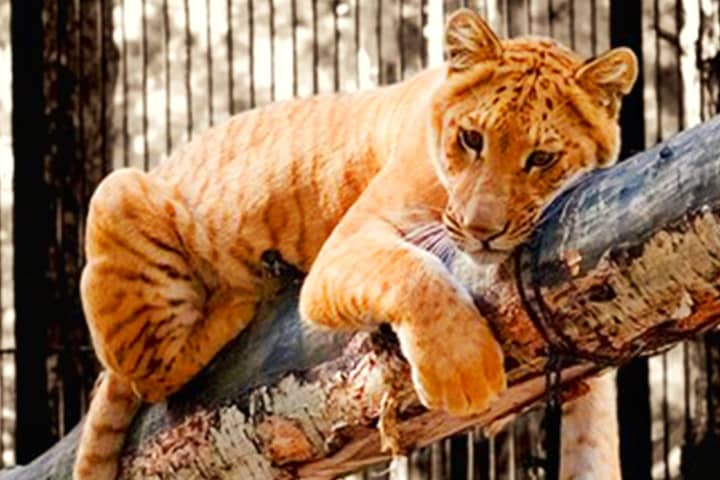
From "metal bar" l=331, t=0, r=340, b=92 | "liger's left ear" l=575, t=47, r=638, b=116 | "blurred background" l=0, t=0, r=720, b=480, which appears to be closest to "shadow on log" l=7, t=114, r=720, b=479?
"liger's left ear" l=575, t=47, r=638, b=116

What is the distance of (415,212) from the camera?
8.43 ft

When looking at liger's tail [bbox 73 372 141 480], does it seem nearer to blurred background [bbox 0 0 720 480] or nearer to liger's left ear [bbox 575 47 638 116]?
liger's left ear [bbox 575 47 638 116]

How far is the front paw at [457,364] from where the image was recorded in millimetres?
2320

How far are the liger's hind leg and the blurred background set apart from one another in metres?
2.73

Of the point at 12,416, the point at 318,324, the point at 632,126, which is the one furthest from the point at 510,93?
the point at 12,416

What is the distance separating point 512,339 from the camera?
238 cm

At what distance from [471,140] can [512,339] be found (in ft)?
0.83

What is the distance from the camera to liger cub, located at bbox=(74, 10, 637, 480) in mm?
2348

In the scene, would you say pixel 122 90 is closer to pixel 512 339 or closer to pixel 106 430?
pixel 106 430

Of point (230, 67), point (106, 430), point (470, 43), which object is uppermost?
point (470, 43)

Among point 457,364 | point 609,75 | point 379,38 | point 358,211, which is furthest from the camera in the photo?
point 379,38

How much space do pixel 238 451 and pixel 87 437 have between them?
36 centimetres

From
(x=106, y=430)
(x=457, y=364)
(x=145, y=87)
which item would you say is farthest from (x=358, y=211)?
(x=145, y=87)

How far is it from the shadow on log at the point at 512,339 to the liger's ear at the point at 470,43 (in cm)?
25
